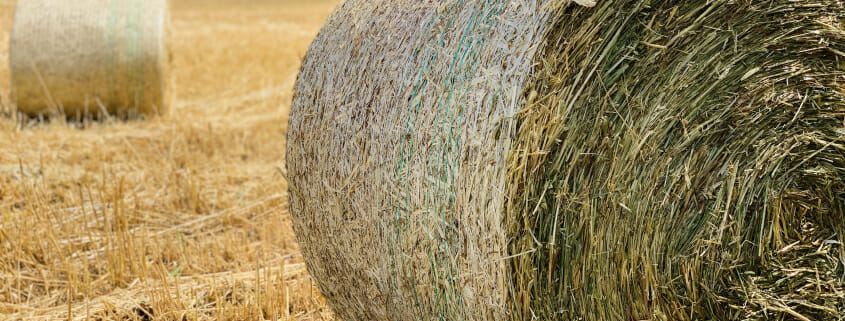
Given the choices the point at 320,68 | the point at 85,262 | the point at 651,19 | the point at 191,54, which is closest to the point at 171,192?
the point at 85,262

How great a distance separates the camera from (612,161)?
235 cm

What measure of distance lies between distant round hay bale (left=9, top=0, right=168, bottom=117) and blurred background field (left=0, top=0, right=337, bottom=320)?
255 mm

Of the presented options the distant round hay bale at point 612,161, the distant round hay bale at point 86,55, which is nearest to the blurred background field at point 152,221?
the distant round hay bale at point 86,55

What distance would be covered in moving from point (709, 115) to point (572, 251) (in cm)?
56

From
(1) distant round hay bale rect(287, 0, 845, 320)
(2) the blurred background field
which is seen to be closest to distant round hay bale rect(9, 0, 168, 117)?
(2) the blurred background field

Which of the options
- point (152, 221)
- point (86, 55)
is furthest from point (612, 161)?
point (86, 55)

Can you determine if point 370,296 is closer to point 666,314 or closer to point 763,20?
point 666,314

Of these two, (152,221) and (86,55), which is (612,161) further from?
(86,55)

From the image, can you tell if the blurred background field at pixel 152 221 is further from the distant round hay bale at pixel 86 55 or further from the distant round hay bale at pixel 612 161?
the distant round hay bale at pixel 612 161

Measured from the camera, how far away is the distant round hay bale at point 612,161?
2.26 m

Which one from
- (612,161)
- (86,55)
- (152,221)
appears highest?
(612,161)

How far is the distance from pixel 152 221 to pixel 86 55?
10.7ft

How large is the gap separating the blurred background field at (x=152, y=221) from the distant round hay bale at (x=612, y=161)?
3.11 feet

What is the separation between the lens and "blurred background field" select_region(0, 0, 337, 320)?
11.3 feet
